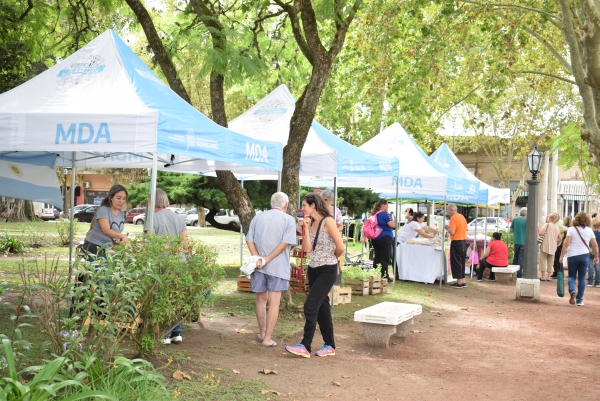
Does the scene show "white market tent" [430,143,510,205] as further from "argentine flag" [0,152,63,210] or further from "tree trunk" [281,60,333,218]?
"argentine flag" [0,152,63,210]

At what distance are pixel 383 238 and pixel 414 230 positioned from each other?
179 cm

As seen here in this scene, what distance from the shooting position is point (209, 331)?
29.0ft

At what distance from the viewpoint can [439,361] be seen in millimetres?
8250

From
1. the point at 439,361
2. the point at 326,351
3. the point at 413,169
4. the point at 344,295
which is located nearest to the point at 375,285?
the point at 344,295

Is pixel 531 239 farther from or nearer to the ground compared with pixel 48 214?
farther from the ground

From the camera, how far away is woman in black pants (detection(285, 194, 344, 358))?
300 inches

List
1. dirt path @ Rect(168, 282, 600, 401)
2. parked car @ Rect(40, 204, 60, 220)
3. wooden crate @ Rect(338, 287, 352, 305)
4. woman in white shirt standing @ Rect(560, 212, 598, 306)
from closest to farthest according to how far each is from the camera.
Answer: dirt path @ Rect(168, 282, 600, 401) < wooden crate @ Rect(338, 287, 352, 305) < woman in white shirt standing @ Rect(560, 212, 598, 306) < parked car @ Rect(40, 204, 60, 220)

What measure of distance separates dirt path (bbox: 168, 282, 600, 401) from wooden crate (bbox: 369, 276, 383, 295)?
75.4 inches

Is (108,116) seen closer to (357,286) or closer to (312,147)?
(312,147)

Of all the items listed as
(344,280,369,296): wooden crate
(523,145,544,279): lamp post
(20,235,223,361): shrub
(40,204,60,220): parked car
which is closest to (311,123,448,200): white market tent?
(523,145,544,279): lamp post

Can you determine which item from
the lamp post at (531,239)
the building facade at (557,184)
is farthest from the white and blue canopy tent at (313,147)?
the building facade at (557,184)

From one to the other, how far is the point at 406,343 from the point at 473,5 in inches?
365

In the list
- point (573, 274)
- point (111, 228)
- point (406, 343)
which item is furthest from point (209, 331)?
point (573, 274)

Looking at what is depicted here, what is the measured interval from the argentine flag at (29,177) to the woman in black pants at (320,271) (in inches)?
204
